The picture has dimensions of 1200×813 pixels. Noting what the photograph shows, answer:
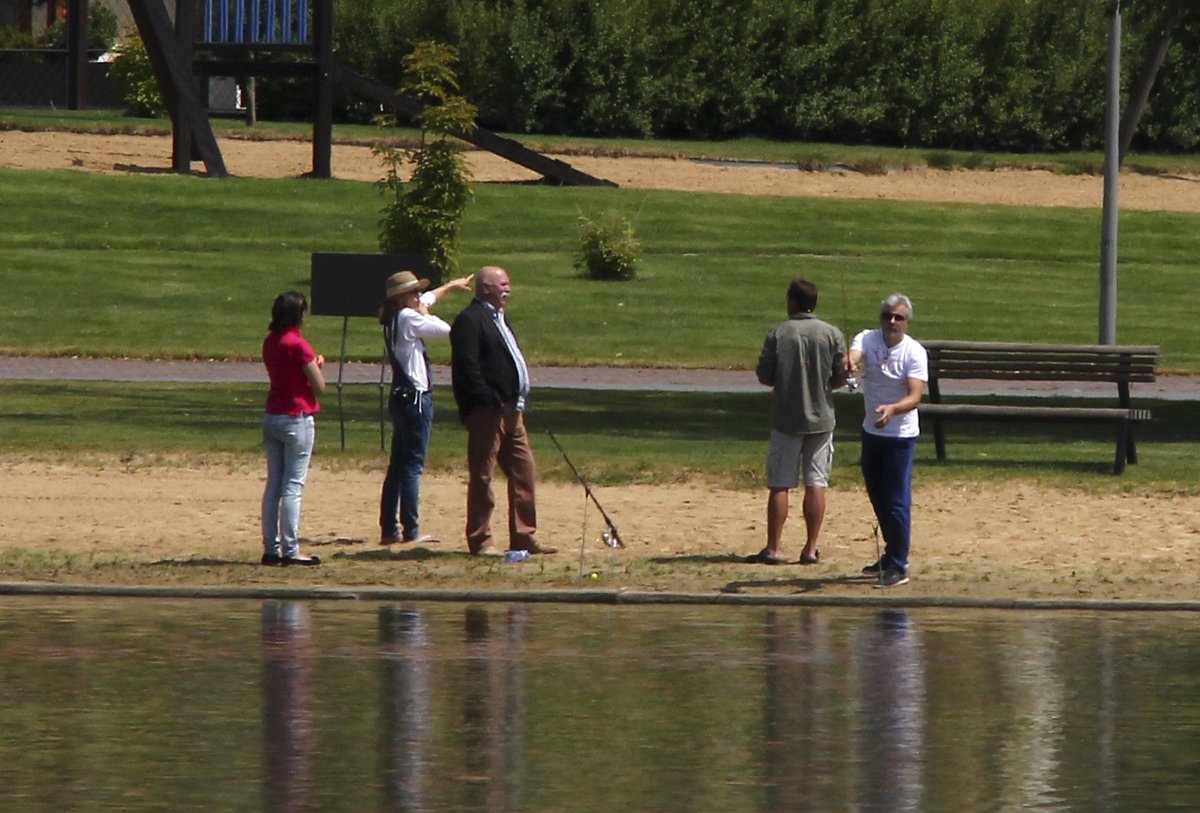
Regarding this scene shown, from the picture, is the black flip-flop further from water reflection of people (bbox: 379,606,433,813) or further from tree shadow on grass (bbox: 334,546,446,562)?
water reflection of people (bbox: 379,606,433,813)

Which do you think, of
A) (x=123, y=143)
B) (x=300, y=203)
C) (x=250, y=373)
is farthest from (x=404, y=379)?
(x=123, y=143)

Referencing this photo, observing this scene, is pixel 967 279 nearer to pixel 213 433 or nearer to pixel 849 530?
pixel 213 433

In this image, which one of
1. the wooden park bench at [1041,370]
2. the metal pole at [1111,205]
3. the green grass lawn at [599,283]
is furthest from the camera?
the green grass lawn at [599,283]

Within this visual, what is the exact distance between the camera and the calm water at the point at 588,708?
8102 mm

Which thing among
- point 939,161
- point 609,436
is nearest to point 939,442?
point 609,436

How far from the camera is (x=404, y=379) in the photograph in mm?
14492

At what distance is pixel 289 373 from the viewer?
13898 millimetres

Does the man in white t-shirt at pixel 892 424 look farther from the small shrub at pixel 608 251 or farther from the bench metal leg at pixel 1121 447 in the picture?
the small shrub at pixel 608 251

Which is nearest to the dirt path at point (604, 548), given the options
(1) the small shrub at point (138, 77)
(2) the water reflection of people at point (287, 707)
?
(2) the water reflection of people at point (287, 707)

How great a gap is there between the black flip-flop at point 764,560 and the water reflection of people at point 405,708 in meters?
2.45

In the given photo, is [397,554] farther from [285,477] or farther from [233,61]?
[233,61]

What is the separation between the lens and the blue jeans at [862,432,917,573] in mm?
13414

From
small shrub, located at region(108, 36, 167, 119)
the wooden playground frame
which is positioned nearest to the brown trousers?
the wooden playground frame

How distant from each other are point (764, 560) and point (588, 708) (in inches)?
175
